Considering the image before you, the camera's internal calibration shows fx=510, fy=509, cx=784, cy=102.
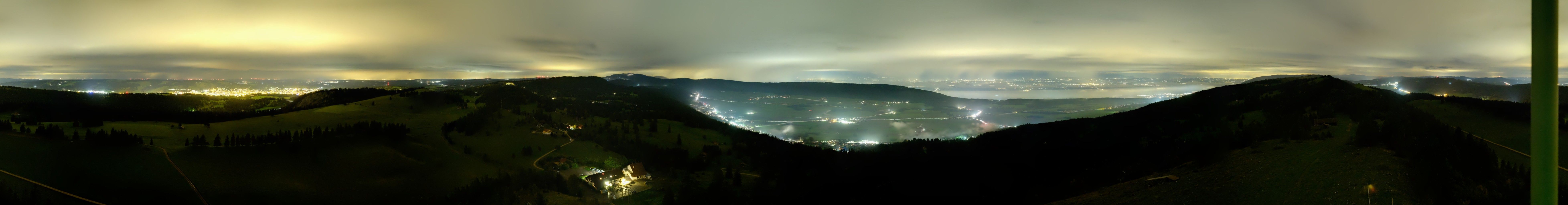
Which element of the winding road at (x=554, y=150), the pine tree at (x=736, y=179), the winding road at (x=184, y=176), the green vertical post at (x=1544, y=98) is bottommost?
the pine tree at (x=736, y=179)

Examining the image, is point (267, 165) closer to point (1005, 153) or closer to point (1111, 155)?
point (1111, 155)

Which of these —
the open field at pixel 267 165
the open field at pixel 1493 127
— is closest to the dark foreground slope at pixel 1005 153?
the open field at pixel 267 165

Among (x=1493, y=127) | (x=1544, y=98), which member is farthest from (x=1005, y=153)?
(x=1544, y=98)

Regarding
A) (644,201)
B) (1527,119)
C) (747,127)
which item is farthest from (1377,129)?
(747,127)

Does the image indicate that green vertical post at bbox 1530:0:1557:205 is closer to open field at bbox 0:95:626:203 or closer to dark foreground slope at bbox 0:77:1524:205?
dark foreground slope at bbox 0:77:1524:205

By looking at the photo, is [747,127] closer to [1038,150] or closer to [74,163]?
[1038,150]

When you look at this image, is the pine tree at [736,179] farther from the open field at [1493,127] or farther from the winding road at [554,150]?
the open field at [1493,127]

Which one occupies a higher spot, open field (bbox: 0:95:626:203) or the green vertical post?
the green vertical post

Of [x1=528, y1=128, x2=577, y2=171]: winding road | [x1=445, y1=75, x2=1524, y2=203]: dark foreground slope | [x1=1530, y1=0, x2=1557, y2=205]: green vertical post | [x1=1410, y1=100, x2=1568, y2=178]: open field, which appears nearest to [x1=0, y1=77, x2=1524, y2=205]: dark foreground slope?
[x1=445, y1=75, x2=1524, y2=203]: dark foreground slope

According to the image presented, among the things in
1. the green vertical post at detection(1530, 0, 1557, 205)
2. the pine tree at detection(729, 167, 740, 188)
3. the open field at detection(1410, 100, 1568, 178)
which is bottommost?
the pine tree at detection(729, 167, 740, 188)
